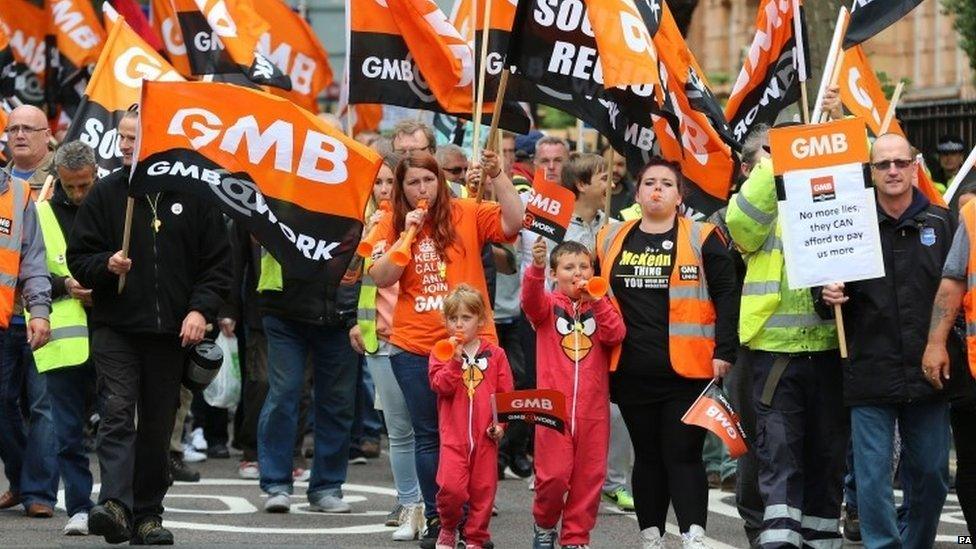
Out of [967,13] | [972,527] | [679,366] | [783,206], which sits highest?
[967,13]

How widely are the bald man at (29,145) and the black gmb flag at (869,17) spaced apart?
463 centimetres

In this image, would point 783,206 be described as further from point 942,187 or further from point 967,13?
point 967,13

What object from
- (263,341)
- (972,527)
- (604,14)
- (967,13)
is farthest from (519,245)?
(967,13)

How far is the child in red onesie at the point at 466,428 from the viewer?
1074cm

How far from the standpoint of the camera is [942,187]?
16.5m

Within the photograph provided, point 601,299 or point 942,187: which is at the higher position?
point 942,187

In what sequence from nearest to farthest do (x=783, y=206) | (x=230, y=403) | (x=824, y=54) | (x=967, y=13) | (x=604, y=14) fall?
(x=783, y=206), (x=604, y=14), (x=230, y=403), (x=824, y=54), (x=967, y=13)

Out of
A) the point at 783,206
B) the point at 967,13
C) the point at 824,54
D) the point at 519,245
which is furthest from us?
the point at 967,13

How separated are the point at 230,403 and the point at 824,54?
17.0 feet

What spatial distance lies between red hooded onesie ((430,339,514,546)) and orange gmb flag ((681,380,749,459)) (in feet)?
3.19

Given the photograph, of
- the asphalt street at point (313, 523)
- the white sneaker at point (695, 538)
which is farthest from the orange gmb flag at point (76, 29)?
the white sneaker at point (695, 538)

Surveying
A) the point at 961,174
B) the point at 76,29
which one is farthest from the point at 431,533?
the point at 76,29

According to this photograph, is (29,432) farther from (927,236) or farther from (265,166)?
(927,236)

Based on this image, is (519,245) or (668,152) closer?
(668,152)
